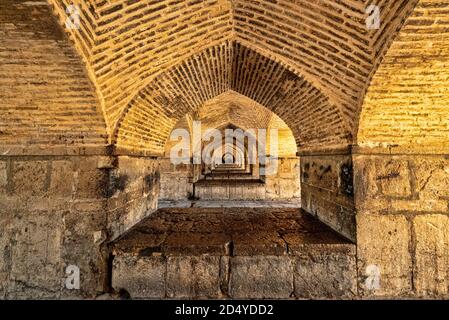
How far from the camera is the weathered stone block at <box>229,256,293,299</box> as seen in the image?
275 centimetres


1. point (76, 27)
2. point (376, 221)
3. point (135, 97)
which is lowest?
point (376, 221)

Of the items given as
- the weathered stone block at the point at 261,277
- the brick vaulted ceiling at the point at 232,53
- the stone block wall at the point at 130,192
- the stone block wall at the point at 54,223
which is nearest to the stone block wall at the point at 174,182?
the stone block wall at the point at 130,192

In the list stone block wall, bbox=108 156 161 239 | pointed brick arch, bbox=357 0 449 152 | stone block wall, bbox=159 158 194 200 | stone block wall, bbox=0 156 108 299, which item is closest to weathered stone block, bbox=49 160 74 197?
stone block wall, bbox=0 156 108 299

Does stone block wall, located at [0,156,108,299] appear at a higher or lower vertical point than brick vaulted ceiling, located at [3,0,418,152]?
lower

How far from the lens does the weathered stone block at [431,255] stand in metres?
2.71

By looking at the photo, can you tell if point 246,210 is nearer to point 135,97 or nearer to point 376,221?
point 376,221

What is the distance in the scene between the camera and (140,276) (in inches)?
108

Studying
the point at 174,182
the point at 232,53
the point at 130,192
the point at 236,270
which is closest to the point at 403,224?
the point at 236,270

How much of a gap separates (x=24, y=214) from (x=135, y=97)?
1.96 m

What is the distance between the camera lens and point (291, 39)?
2.61 metres

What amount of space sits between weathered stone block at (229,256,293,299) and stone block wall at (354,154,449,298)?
90 cm

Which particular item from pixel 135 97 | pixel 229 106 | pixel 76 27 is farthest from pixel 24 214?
pixel 229 106

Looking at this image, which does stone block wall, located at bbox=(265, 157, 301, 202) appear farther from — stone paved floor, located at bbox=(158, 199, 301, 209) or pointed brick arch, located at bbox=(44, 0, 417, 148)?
pointed brick arch, located at bbox=(44, 0, 417, 148)

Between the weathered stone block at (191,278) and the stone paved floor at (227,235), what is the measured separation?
0.42 ft
